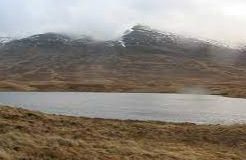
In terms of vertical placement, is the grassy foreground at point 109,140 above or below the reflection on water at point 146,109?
below

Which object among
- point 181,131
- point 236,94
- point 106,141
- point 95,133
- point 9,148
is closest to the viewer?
point 9,148

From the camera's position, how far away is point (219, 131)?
37875 mm

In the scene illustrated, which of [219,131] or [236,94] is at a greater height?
[236,94]

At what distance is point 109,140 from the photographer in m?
29.6

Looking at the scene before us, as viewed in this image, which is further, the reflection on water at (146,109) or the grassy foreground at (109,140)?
the reflection on water at (146,109)

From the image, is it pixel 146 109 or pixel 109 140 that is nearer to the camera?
Result: pixel 109 140

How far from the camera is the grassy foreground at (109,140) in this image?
76.8ft

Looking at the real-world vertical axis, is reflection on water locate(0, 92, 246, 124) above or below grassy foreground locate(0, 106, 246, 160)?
above

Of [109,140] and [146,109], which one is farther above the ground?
[146,109]

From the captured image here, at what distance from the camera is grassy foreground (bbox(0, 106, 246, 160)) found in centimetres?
2342

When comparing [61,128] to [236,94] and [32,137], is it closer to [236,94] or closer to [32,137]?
[32,137]

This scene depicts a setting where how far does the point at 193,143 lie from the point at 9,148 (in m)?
14.1

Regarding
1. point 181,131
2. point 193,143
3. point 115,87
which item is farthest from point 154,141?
point 115,87

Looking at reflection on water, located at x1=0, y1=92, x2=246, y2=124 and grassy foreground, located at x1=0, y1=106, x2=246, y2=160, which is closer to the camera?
grassy foreground, located at x1=0, y1=106, x2=246, y2=160
